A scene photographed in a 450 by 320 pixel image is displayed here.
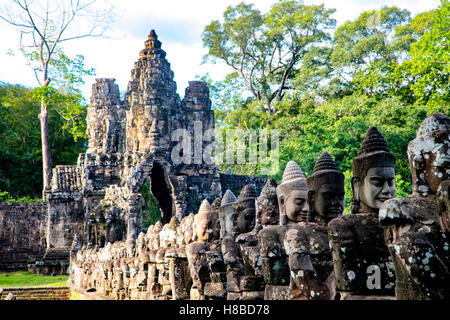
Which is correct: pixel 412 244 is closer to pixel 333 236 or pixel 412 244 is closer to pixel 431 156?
pixel 431 156

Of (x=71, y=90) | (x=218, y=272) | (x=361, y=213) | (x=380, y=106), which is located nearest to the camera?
(x=361, y=213)

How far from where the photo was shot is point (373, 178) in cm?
423

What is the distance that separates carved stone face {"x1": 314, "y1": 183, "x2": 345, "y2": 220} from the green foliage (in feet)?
107

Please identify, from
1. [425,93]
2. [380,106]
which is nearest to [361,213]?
[380,106]

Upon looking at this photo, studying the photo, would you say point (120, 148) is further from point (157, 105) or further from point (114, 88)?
point (157, 105)

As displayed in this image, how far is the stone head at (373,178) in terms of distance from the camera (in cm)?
420

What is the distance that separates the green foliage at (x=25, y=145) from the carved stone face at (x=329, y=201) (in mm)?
32695

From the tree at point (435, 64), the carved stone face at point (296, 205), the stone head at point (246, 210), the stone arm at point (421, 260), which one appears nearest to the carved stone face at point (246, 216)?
the stone head at point (246, 210)

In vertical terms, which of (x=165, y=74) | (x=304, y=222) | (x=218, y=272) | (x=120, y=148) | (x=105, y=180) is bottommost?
(x=218, y=272)

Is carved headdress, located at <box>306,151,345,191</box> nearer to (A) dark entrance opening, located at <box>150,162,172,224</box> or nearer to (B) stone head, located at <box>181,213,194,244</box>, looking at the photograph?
(B) stone head, located at <box>181,213,194,244</box>

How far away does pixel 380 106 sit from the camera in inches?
703

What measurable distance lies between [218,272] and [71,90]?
28.0 m

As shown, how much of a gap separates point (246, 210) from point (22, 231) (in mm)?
22721

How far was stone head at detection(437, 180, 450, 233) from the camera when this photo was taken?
3.16m
